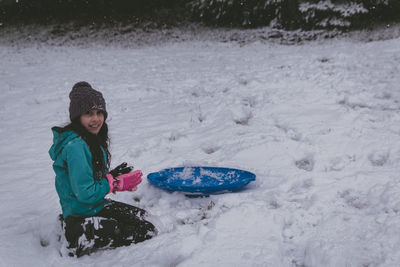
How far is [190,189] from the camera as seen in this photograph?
3.28m

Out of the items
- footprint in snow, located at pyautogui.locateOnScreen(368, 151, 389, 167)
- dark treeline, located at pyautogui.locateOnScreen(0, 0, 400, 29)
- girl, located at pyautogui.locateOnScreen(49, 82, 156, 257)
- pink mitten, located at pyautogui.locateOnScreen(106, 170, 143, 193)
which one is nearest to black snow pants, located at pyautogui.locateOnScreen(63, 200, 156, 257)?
girl, located at pyautogui.locateOnScreen(49, 82, 156, 257)

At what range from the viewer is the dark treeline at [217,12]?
10297 mm

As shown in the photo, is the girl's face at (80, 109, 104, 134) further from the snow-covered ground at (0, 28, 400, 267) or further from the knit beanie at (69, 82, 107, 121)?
the snow-covered ground at (0, 28, 400, 267)

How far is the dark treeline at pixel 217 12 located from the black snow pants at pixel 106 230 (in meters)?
9.87

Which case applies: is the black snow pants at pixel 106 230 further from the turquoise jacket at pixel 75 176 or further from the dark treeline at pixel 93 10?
the dark treeline at pixel 93 10

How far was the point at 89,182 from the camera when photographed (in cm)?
244

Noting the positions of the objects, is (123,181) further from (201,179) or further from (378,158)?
(378,158)

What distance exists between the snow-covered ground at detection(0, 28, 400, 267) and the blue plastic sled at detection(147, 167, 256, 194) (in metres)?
0.12

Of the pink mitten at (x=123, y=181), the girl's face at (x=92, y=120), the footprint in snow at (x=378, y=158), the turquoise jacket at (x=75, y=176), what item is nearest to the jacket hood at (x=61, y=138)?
the turquoise jacket at (x=75, y=176)

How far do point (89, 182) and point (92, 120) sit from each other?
488mm

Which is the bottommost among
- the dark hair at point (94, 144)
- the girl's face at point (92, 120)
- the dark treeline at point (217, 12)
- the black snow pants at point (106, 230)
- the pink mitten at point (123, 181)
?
the black snow pants at point (106, 230)

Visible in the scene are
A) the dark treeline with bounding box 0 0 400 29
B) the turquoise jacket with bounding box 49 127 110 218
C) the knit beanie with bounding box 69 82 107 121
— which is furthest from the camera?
the dark treeline with bounding box 0 0 400 29

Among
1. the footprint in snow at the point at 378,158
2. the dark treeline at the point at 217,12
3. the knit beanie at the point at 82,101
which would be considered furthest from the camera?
the dark treeline at the point at 217,12

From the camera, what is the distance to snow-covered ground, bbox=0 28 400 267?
8.14 ft
